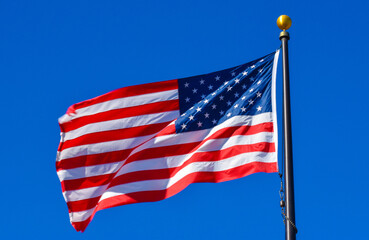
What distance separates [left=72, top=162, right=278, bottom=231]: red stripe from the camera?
40.2 feet

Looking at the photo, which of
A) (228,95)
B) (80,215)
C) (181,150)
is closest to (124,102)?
(181,150)

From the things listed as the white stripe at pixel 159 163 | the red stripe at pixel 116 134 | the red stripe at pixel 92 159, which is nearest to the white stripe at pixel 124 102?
the red stripe at pixel 116 134

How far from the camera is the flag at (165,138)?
12.8 metres

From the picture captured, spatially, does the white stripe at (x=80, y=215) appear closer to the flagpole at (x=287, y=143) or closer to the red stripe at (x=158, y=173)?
the red stripe at (x=158, y=173)

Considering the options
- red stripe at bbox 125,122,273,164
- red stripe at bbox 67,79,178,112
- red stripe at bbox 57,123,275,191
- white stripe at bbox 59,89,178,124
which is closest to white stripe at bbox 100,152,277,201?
red stripe at bbox 57,123,275,191

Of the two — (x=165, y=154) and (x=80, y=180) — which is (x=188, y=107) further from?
(x=80, y=180)

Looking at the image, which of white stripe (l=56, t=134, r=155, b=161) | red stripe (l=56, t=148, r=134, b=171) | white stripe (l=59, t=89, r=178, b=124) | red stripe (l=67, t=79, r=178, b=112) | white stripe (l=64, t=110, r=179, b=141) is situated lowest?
red stripe (l=56, t=148, r=134, b=171)

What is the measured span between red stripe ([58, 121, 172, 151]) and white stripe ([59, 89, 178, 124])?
20.1 inches

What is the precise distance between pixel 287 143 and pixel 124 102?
5124mm

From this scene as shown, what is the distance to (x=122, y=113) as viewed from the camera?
14133 mm

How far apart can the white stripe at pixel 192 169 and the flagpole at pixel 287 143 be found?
1879 millimetres

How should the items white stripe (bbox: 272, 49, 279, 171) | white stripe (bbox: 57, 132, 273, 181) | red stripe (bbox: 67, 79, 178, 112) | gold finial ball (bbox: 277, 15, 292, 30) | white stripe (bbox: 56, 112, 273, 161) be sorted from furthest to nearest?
red stripe (bbox: 67, 79, 178, 112), white stripe (bbox: 56, 112, 273, 161), white stripe (bbox: 57, 132, 273, 181), white stripe (bbox: 272, 49, 279, 171), gold finial ball (bbox: 277, 15, 292, 30)

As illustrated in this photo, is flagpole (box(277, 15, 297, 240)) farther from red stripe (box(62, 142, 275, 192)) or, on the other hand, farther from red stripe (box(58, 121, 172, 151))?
red stripe (box(58, 121, 172, 151))

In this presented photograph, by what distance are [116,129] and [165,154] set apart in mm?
1353
